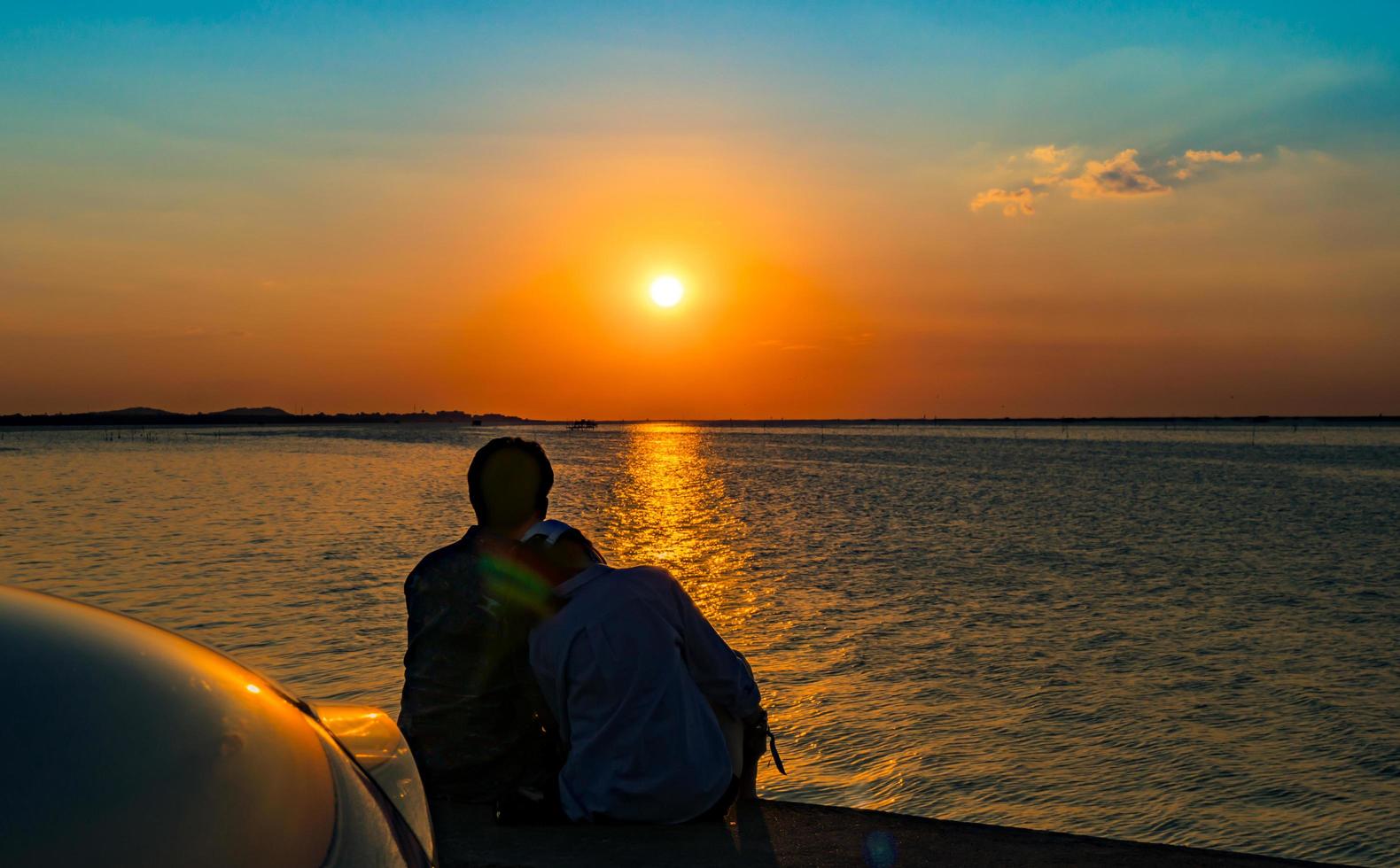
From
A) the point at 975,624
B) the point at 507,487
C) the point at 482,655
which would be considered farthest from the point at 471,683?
the point at 975,624

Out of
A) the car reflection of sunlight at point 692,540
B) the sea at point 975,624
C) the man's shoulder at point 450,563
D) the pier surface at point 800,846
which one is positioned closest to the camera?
the pier surface at point 800,846

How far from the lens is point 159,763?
69.7 inches

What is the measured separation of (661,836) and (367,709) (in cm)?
198

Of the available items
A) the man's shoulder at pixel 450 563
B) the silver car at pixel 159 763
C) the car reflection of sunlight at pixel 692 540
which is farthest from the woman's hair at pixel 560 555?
the car reflection of sunlight at pixel 692 540

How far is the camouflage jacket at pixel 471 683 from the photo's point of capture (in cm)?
477

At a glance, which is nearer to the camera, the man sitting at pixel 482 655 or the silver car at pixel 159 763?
the silver car at pixel 159 763

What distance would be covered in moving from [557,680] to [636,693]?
0.35 metres

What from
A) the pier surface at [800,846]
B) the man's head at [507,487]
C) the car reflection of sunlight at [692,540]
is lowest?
the car reflection of sunlight at [692,540]

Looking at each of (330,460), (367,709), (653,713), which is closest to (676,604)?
(653,713)

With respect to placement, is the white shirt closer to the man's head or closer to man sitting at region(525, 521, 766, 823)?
man sitting at region(525, 521, 766, 823)

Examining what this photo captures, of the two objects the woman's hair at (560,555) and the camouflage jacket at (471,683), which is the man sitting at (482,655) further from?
the woman's hair at (560,555)

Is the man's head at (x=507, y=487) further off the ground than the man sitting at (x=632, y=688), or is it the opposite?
the man's head at (x=507, y=487)

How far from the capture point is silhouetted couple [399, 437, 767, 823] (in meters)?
4.37

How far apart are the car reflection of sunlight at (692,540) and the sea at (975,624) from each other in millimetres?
171
